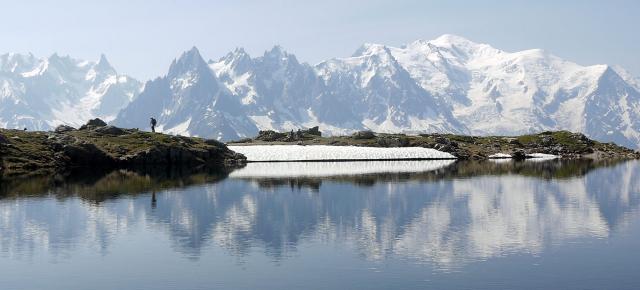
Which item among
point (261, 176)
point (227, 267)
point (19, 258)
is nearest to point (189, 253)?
point (227, 267)

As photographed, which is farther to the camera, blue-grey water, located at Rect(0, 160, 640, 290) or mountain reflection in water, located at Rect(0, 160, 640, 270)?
mountain reflection in water, located at Rect(0, 160, 640, 270)

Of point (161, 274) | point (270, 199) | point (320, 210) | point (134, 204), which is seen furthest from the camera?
point (270, 199)

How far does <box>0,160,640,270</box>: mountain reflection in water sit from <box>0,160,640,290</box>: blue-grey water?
235mm

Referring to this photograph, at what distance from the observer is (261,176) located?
536 ft

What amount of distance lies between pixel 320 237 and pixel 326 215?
1690 cm

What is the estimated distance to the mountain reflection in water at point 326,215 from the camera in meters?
66.4

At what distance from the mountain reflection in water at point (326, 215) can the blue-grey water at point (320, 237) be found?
0.23 meters

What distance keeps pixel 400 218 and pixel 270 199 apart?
97.7ft

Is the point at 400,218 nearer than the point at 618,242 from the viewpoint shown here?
No

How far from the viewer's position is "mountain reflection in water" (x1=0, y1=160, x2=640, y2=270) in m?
66.4

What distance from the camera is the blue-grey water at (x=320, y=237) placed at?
5328cm

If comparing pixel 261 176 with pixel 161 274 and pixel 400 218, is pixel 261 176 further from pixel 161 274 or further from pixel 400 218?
pixel 161 274

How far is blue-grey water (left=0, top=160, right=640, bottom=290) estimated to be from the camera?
175 feet

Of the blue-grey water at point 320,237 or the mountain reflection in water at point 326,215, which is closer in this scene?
the blue-grey water at point 320,237
